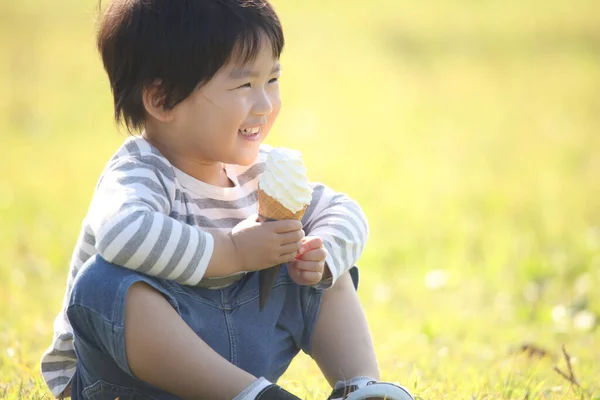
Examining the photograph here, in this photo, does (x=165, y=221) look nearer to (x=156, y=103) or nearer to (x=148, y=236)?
(x=148, y=236)

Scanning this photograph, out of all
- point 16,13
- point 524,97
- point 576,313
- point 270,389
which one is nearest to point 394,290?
point 576,313

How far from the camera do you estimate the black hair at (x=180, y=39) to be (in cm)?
261

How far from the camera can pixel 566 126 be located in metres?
8.66

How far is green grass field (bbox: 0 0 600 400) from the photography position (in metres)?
3.86

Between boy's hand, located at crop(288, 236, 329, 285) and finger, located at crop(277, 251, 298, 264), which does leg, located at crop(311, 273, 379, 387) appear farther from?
finger, located at crop(277, 251, 298, 264)

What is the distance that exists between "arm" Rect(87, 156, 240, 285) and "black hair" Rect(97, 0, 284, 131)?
1.01 ft

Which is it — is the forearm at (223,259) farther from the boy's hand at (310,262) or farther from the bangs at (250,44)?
the bangs at (250,44)

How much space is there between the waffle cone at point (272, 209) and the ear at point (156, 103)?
1.31 feet

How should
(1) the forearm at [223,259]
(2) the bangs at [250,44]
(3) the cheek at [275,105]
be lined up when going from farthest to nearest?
(3) the cheek at [275,105] < (2) the bangs at [250,44] < (1) the forearm at [223,259]

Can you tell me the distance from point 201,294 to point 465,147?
6.04 meters

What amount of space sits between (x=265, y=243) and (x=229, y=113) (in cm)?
43

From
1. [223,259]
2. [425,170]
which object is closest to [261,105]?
[223,259]

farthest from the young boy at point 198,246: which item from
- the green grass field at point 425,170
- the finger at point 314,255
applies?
the green grass field at point 425,170

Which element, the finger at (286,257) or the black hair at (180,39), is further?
the black hair at (180,39)
